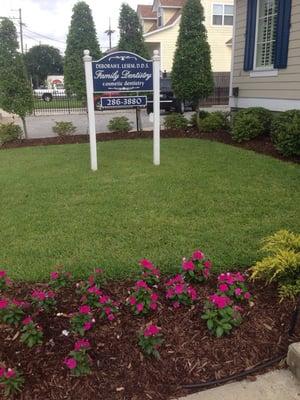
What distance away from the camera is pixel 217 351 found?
89.6 inches

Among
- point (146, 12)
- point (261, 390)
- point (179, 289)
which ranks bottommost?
point (261, 390)

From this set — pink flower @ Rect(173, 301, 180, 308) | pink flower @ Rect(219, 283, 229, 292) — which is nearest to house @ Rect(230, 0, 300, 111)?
pink flower @ Rect(219, 283, 229, 292)

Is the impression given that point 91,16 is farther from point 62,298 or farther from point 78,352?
point 78,352

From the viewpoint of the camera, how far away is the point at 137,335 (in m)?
2.34

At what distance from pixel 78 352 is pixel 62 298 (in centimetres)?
78

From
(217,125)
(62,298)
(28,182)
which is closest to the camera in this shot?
(62,298)

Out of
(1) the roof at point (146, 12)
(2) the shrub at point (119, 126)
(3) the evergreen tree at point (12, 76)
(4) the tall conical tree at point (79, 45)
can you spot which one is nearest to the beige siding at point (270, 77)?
(2) the shrub at point (119, 126)

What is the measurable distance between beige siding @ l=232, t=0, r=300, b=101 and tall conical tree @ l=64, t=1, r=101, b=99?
359 centimetres

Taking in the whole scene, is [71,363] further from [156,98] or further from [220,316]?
[156,98]

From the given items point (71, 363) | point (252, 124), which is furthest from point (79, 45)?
point (71, 363)

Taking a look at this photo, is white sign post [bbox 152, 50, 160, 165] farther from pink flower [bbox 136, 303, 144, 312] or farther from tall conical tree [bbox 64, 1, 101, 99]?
pink flower [bbox 136, 303, 144, 312]

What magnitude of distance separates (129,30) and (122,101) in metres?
4.46

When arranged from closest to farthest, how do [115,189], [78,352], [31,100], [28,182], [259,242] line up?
[78,352], [259,242], [115,189], [28,182], [31,100]

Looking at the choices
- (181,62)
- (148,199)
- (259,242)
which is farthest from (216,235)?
(181,62)
